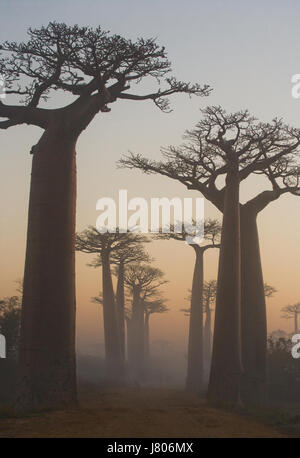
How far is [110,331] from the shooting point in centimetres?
2484

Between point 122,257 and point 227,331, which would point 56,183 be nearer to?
point 227,331

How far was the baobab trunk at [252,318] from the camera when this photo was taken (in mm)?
14750

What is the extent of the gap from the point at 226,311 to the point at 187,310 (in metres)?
29.8

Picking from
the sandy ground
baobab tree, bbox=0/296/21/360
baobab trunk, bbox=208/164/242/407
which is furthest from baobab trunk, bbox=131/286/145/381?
the sandy ground

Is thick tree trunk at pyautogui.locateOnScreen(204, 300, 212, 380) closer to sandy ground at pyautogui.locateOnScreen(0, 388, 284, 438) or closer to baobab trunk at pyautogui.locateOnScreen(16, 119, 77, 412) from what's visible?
baobab trunk at pyautogui.locateOnScreen(16, 119, 77, 412)

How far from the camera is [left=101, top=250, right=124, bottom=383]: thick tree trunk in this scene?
24422 millimetres

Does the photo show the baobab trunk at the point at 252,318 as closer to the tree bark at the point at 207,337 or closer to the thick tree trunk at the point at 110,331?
the thick tree trunk at the point at 110,331

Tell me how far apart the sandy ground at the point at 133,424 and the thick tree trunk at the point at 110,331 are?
45.6 feet

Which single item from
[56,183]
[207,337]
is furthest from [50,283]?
[207,337]

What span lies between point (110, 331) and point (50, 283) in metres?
14.8

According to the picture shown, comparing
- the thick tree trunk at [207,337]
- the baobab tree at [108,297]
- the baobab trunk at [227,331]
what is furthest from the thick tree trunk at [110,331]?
the thick tree trunk at [207,337]

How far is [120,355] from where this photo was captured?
24.8 metres
